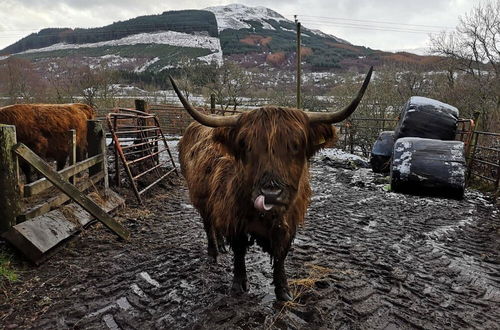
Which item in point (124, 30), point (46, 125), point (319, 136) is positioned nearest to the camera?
point (319, 136)

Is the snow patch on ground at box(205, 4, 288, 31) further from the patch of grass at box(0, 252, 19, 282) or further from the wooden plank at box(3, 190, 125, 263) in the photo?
the patch of grass at box(0, 252, 19, 282)

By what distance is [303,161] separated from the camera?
7.89 feet

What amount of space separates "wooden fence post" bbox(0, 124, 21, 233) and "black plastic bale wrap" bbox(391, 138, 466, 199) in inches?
242

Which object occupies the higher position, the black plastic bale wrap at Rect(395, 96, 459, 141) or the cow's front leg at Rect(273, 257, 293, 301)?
the black plastic bale wrap at Rect(395, 96, 459, 141)

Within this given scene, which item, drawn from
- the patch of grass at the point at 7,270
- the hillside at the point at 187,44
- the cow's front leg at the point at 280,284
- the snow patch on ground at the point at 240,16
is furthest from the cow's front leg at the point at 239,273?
the snow patch on ground at the point at 240,16

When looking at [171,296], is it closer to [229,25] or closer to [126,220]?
[126,220]

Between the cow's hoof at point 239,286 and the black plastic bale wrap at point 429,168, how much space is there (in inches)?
185

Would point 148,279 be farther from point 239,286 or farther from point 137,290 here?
point 239,286

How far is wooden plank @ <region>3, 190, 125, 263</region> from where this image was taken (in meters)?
3.22

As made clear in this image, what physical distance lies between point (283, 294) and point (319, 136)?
1.40 m

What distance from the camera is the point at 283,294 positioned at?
9.45 ft

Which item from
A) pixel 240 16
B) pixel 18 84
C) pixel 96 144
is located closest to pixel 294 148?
pixel 96 144

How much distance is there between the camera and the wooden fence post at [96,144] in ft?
18.4

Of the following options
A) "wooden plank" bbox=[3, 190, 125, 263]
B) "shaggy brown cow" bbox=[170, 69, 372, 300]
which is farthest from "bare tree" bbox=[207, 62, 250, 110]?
"shaggy brown cow" bbox=[170, 69, 372, 300]
